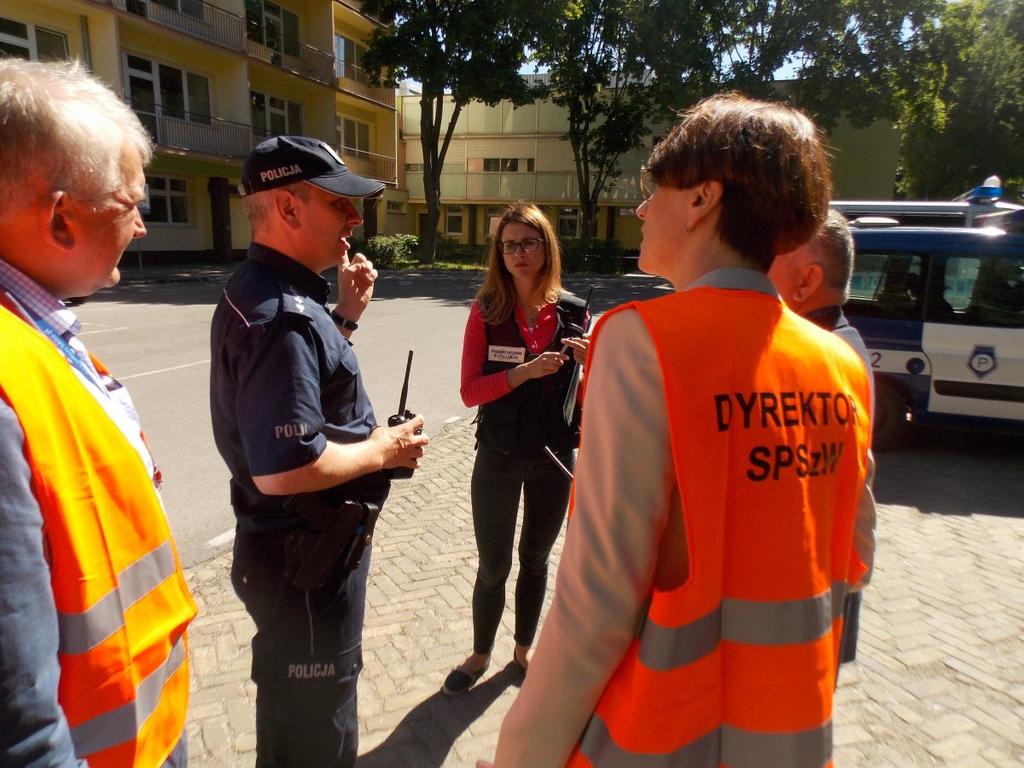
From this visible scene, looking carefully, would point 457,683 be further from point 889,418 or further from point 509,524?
point 889,418

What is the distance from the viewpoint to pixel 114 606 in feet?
3.52

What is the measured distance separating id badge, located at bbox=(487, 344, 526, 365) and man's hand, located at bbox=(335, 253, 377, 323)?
0.68 m

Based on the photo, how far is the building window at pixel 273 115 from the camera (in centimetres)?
2634

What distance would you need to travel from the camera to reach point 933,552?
168 inches

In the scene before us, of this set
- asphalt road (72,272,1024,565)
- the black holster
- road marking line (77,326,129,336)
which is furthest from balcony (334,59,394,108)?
the black holster

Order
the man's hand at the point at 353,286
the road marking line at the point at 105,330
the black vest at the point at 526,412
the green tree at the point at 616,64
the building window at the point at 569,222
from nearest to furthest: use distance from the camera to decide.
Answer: the man's hand at the point at 353,286
the black vest at the point at 526,412
the road marking line at the point at 105,330
the green tree at the point at 616,64
the building window at the point at 569,222

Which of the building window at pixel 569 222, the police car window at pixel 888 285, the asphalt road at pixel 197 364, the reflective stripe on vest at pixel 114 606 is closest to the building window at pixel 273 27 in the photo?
the asphalt road at pixel 197 364

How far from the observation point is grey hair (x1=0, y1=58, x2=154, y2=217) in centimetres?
108

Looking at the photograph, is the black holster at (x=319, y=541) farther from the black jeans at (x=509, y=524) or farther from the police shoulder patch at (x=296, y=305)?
the black jeans at (x=509, y=524)

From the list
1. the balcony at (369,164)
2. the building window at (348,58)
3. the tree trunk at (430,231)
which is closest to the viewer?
the tree trunk at (430,231)

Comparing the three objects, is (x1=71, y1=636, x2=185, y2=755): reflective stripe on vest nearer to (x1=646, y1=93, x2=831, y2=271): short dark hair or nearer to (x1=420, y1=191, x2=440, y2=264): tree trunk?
(x1=646, y1=93, x2=831, y2=271): short dark hair

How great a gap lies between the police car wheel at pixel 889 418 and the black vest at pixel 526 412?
4.38 metres

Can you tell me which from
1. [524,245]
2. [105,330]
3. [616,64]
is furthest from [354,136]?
[524,245]

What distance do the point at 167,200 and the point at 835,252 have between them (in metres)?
26.1
